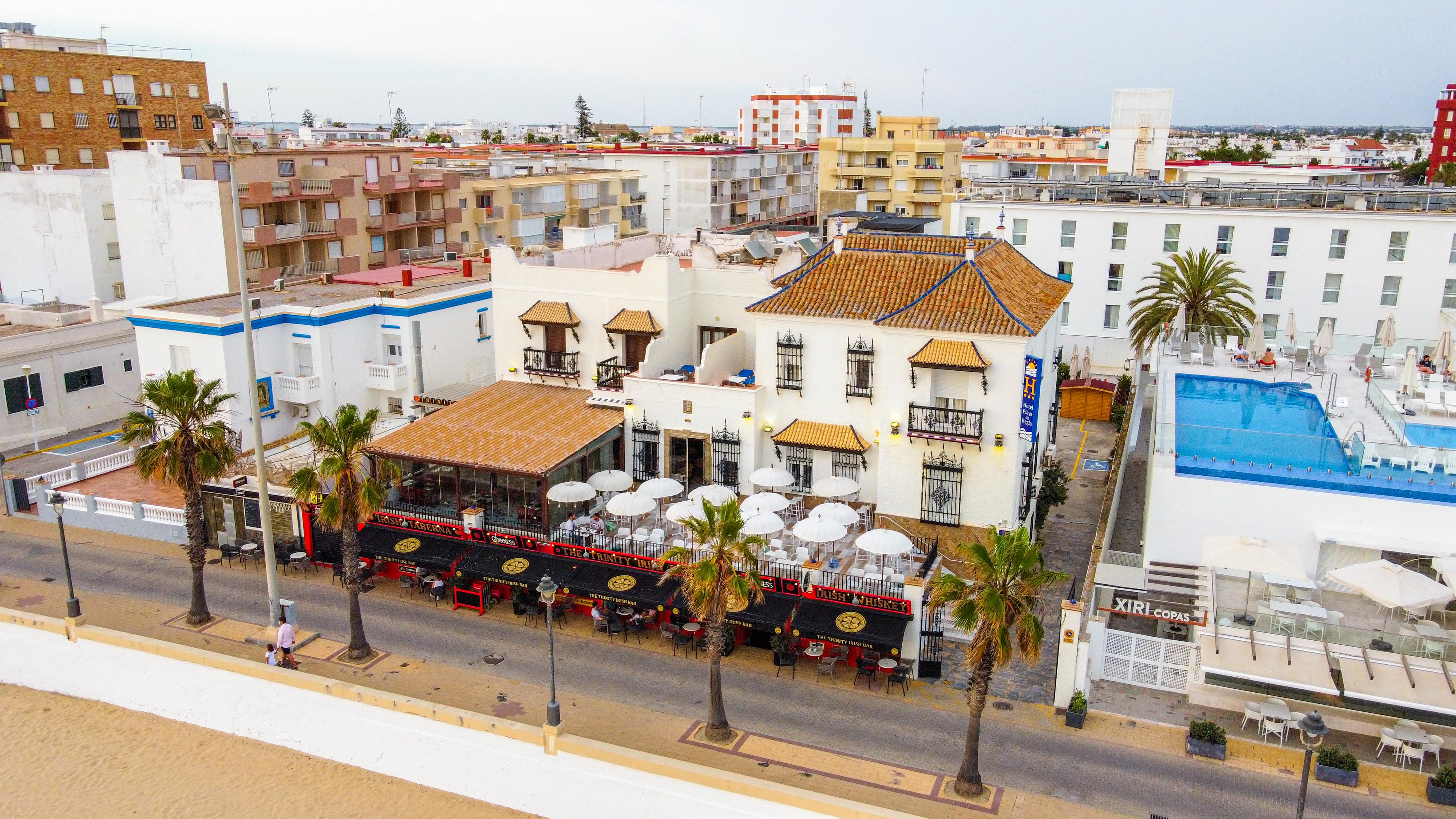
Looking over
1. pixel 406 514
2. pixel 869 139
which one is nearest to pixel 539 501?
pixel 406 514

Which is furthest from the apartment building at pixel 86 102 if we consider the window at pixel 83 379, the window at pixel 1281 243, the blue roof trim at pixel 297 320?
the window at pixel 1281 243

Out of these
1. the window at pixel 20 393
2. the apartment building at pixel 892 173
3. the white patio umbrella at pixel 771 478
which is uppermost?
the apartment building at pixel 892 173

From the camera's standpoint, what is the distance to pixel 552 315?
115 feet

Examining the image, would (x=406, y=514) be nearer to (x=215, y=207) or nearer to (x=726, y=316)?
(x=726, y=316)

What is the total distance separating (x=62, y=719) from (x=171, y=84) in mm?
65960

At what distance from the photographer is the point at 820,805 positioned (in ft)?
64.3

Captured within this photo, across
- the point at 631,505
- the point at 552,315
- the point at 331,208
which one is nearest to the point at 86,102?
the point at 331,208

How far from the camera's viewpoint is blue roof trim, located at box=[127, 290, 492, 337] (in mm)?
37625

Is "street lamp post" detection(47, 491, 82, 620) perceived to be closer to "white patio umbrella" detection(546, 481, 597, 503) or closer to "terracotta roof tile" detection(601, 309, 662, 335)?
"white patio umbrella" detection(546, 481, 597, 503)

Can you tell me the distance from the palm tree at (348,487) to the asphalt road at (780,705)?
5.50 feet

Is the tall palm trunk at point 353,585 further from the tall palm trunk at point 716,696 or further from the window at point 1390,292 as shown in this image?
the window at point 1390,292

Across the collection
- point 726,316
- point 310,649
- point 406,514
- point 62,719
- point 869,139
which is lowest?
point 62,719

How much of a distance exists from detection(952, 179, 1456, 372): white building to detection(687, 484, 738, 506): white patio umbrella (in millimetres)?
25503

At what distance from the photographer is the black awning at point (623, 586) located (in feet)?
89.0
